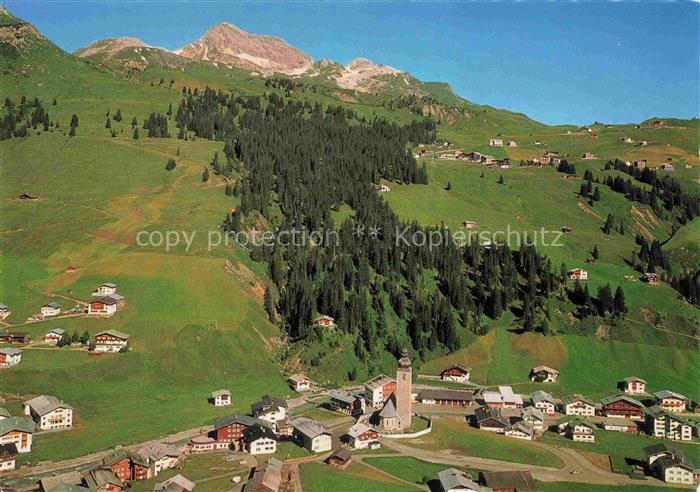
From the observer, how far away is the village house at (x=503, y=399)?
396 feet

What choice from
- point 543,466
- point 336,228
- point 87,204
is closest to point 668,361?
point 543,466

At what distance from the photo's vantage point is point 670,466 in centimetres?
8625

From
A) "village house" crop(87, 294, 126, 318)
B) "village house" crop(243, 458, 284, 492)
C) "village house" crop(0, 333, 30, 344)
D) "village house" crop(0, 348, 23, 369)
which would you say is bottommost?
"village house" crop(243, 458, 284, 492)

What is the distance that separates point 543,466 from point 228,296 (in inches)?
3210

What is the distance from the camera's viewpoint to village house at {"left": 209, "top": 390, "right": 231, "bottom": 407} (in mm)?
110188

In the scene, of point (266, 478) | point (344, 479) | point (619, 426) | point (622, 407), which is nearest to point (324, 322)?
point (622, 407)

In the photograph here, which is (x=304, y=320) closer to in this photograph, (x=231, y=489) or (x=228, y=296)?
(x=228, y=296)

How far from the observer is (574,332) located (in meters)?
153

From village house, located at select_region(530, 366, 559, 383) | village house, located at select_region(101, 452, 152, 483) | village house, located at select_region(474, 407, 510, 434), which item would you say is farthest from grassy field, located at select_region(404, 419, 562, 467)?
village house, located at select_region(101, 452, 152, 483)

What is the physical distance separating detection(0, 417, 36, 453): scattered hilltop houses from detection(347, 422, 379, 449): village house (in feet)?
152

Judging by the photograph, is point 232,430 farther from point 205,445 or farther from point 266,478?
point 266,478

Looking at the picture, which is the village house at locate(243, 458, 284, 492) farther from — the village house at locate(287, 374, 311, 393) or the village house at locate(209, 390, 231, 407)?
the village house at locate(287, 374, 311, 393)

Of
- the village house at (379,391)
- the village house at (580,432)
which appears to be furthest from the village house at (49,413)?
the village house at (580,432)

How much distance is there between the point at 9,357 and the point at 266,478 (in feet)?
202
